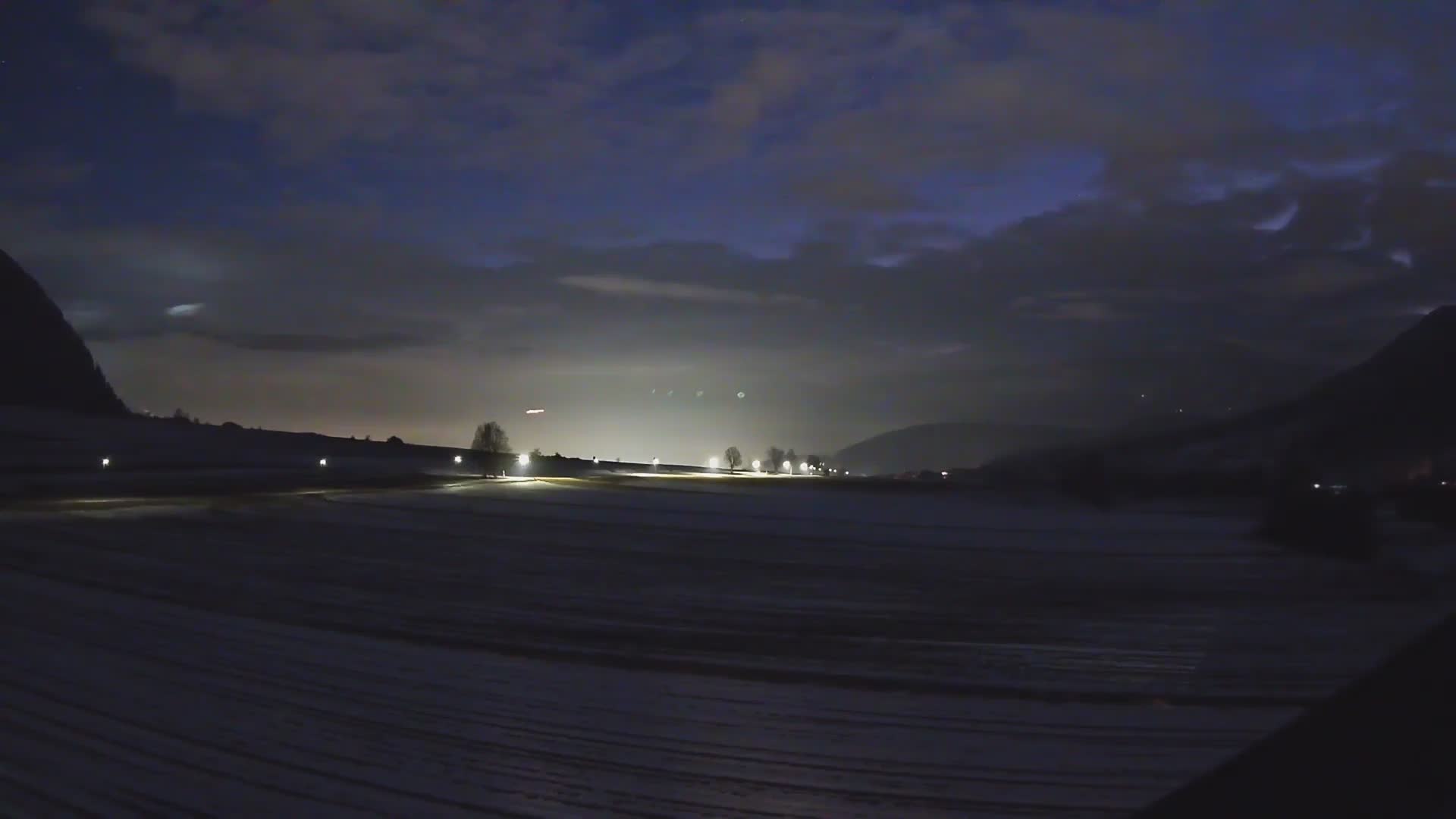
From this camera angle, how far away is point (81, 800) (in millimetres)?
6434

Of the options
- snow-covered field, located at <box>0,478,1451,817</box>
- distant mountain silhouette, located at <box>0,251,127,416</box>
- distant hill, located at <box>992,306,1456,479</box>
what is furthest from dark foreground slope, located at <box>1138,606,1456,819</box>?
distant mountain silhouette, located at <box>0,251,127,416</box>

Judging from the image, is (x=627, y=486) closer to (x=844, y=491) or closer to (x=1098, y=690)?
(x=844, y=491)

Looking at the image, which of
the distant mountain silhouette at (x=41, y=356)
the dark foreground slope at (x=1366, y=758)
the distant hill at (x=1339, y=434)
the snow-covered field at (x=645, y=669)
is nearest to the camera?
the dark foreground slope at (x=1366, y=758)

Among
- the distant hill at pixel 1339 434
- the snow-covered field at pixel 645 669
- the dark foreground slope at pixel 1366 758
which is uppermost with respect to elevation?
the distant hill at pixel 1339 434

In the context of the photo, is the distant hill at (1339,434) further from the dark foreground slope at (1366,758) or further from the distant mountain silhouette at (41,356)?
the distant mountain silhouette at (41,356)

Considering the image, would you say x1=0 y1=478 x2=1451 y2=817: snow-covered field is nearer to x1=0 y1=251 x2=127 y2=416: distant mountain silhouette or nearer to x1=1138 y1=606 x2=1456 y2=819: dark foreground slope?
x1=1138 y1=606 x2=1456 y2=819: dark foreground slope

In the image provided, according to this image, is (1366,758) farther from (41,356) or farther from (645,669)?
(41,356)

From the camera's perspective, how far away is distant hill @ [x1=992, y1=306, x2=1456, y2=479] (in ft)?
221

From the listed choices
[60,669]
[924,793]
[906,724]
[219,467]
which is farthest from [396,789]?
[219,467]

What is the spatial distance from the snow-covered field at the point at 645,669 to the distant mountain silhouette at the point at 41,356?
119273mm

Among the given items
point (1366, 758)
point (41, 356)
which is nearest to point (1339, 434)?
point (1366, 758)

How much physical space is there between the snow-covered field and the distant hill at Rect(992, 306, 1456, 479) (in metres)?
34.9

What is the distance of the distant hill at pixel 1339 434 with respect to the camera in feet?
221

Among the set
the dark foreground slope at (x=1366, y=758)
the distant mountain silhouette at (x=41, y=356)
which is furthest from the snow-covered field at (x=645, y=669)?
the distant mountain silhouette at (x=41, y=356)
